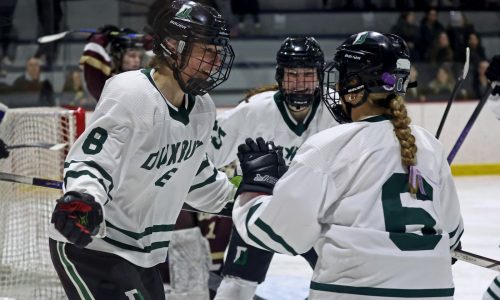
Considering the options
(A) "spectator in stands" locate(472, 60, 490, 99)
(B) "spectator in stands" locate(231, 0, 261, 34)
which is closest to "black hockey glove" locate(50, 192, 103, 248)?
(A) "spectator in stands" locate(472, 60, 490, 99)

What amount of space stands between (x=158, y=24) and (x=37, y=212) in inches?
80.4

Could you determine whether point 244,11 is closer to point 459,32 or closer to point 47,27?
point 459,32

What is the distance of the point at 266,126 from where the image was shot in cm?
339

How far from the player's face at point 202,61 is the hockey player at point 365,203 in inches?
18.3

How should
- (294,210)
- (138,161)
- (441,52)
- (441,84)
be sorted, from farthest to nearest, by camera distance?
1. (441,52)
2. (441,84)
3. (138,161)
4. (294,210)

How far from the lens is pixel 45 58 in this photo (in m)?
6.52

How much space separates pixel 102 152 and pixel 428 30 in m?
6.42

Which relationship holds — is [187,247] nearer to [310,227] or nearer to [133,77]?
[133,77]

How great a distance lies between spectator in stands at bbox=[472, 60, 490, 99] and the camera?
765cm

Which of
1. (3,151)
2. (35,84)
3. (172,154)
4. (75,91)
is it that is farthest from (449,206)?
(75,91)

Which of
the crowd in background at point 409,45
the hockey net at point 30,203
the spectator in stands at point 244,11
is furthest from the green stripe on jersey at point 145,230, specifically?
the spectator in stands at point 244,11

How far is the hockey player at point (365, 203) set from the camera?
5.87 feet

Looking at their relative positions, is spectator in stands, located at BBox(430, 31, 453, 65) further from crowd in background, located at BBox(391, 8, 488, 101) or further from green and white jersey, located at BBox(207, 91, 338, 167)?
green and white jersey, located at BBox(207, 91, 338, 167)

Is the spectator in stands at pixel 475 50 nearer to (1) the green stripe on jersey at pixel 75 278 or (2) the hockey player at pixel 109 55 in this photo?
(2) the hockey player at pixel 109 55
